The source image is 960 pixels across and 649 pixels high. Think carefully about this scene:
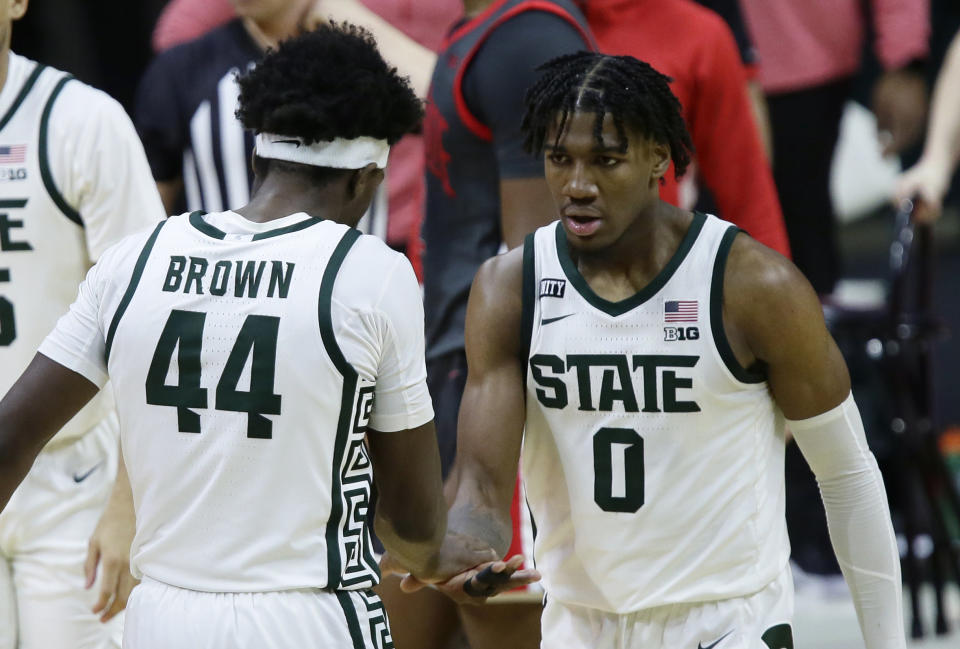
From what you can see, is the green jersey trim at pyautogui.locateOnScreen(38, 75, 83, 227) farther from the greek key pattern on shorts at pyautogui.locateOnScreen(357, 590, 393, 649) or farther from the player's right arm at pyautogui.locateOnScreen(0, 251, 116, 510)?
the greek key pattern on shorts at pyautogui.locateOnScreen(357, 590, 393, 649)

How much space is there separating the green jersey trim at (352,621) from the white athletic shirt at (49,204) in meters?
1.17

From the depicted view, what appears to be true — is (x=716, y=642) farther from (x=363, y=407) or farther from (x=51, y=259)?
(x=51, y=259)

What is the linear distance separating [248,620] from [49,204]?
1.28 meters

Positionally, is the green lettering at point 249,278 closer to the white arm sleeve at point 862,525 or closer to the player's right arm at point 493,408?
the player's right arm at point 493,408

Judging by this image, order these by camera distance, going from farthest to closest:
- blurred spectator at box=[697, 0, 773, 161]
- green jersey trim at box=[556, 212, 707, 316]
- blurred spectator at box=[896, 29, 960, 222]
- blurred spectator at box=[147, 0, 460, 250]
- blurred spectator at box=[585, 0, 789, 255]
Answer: blurred spectator at box=[697, 0, 773, 161] < blurred spectator at box=[896, 29, 960, 222] < blurred spectator at box=[147, 0, 460, 250] < blurred spectator at box=[585, 0, 789, 255] < green jersey trim at box=[556, 212, 707, 316]

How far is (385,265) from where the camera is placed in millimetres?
2424

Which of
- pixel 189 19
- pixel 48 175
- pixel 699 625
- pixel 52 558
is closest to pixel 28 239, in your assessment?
pixel 48 175

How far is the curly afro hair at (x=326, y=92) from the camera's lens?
8.12ft

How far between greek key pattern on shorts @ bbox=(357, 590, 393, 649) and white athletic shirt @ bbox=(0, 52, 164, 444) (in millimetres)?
1150

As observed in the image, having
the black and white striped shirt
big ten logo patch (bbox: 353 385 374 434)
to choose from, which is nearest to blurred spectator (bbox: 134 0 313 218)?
the black and white striped shirt

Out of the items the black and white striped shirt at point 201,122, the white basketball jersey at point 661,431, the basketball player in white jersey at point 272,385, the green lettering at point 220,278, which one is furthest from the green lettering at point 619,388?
the black and white striped shirt at point 201,122

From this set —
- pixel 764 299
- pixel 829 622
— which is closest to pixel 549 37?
pixel 764 299

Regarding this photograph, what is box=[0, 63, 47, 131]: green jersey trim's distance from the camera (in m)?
3.29

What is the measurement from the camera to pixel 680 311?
2803mm
